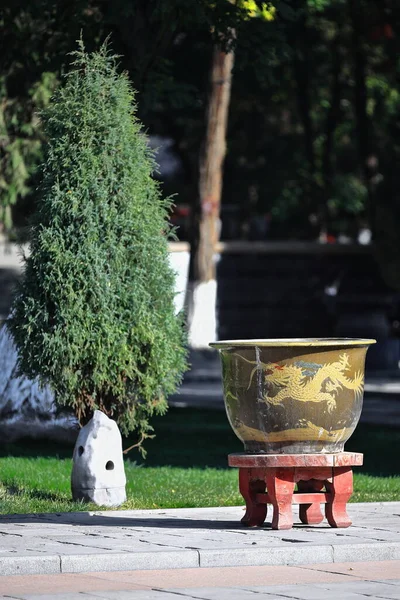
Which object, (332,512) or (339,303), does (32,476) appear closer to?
(332,512)

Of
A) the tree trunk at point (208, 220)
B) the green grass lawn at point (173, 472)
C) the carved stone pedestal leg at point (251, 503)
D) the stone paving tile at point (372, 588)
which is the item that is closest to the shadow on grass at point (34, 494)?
the green grass lawn at point (173, 472)

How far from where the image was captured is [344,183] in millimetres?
46062

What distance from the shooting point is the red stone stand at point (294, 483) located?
30.6 feet

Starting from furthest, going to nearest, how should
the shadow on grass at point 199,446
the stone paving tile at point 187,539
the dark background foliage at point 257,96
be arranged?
the dark background foliage at point 257,96, the shadow on grass at point 199,446, the stone paving tile at point 187,539

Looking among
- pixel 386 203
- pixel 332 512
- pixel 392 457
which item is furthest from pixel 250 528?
pixel 386 203

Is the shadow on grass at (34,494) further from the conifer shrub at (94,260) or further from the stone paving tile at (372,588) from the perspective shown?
the stone paving tile at (372,588)

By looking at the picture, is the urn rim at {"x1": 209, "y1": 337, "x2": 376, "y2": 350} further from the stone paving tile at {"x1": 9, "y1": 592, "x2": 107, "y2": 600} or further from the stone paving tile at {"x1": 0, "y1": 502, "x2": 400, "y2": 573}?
the stone paving tile at {"x1": 9, "y1": 592, "x2": 107, "y2": 600}

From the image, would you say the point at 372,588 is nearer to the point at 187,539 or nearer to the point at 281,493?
the point at 187,539

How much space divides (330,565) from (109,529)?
1740mm

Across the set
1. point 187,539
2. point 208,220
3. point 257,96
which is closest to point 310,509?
point 187,539

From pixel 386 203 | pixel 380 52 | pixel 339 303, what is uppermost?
pixel 380 52

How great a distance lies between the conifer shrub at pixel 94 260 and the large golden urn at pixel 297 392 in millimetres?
1640

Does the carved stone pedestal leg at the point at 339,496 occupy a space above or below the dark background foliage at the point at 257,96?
below

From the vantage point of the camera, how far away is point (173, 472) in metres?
13.2
